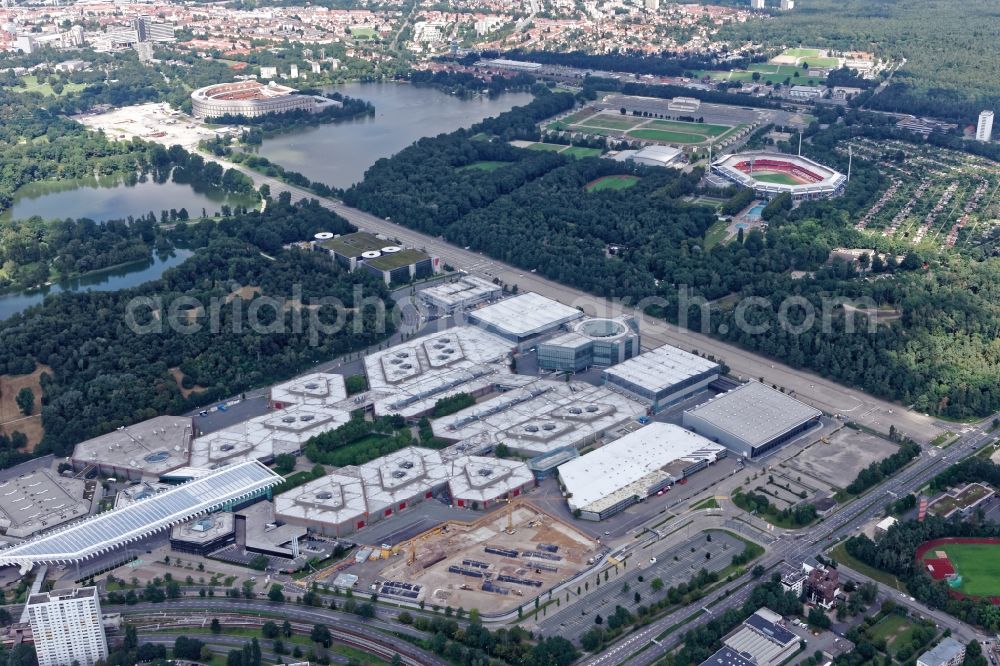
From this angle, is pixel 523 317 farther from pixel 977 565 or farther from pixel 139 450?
pixel 977 565

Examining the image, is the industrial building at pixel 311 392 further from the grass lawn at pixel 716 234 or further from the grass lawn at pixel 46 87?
the grass lawn at pixel 46 87

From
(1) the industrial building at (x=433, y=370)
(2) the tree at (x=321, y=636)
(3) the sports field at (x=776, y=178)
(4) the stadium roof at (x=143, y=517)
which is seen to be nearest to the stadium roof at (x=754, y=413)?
(1) the industrial building at (x=433, y=370)

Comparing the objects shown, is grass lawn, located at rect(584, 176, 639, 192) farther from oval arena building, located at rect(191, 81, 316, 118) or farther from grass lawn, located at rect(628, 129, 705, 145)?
oval arena building, located at rect(191, 81, 316, 118)

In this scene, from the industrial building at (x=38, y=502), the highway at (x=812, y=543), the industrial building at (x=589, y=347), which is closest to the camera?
the highway at (x=812, y=543)

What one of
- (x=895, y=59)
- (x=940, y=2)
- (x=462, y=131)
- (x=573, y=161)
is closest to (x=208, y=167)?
(x=462, y=131)

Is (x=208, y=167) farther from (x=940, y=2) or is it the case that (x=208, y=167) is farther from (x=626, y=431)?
(x=940, y=2)
